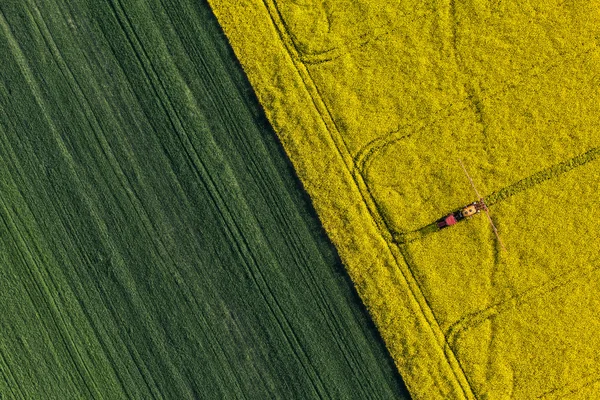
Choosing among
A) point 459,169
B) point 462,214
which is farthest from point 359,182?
point 462,214

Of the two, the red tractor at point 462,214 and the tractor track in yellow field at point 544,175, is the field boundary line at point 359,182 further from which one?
the tractor track in yellow field at point 544,175

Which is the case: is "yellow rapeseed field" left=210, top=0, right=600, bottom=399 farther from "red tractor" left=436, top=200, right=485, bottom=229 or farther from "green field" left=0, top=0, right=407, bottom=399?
"green field" left=0, top=0, right=407, bottom=399

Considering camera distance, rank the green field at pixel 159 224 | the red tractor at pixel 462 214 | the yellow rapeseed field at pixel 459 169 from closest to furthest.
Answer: the red tractor at pixel 462 214 < the yellow rapeseed field at pixel 459 169 < the green field at pixel 159 224

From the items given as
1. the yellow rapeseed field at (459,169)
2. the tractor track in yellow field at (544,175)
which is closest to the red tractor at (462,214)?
the yellow rapeseed field at (459,169)

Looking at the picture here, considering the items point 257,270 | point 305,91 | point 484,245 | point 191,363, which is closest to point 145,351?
point 191,363

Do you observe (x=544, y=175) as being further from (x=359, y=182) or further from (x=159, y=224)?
(x=159, y=224)

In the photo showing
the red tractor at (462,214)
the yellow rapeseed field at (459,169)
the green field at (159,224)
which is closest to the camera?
the red tractor at (462,214)

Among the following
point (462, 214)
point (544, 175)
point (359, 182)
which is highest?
point (359, 182)
